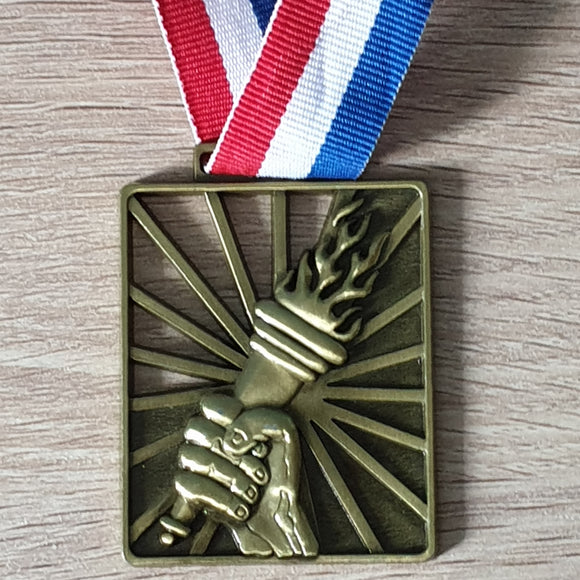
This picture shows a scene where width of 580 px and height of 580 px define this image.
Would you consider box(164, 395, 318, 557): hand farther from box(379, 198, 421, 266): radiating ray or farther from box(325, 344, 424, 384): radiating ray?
box(379, 198, 421, 266): radiating ray

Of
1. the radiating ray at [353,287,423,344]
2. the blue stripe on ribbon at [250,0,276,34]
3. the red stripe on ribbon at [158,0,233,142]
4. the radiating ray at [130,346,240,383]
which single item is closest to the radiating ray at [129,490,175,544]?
the radiating ray at [130,346,240,383]

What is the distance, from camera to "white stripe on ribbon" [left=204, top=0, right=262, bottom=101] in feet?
3.56

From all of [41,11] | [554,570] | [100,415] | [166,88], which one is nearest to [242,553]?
[100,415]

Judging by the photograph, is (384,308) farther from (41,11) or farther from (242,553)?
(41,11)

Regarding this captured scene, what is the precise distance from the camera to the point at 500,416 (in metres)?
1.06

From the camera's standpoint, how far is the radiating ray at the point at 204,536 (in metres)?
1.04

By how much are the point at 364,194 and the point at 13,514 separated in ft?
1.58

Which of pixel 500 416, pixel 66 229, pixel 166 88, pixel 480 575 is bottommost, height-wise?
pixel 480 575

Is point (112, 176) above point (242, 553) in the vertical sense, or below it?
above

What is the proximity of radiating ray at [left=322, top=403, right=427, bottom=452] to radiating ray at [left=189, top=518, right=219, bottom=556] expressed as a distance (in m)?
0.15

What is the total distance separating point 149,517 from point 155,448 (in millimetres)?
68

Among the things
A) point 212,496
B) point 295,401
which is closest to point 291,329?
point 295,401

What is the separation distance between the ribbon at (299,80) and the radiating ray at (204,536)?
36 cm

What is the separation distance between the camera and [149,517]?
3.40 ft
